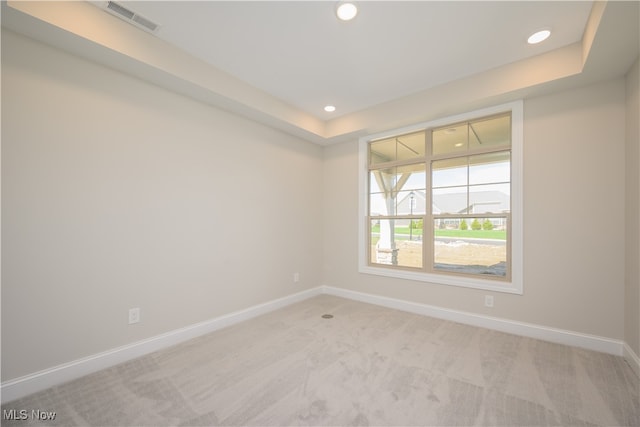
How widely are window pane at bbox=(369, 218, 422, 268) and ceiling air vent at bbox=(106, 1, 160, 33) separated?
11.2 feet

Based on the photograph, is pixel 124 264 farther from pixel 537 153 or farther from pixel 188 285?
pixel 537 153

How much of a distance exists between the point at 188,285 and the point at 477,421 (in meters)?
2.66

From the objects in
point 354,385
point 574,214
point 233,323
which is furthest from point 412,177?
point 233,323

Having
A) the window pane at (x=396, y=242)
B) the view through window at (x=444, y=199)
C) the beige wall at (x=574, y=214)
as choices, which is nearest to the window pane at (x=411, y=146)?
the view through window at (x=444, y=199)

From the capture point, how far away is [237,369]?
2170 mm

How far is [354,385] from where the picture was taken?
1954mm

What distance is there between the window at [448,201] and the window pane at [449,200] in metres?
0.01

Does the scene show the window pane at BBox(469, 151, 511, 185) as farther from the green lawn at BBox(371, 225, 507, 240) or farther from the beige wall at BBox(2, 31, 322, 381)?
the beige wall at BBox(2, 31, 322, 381)

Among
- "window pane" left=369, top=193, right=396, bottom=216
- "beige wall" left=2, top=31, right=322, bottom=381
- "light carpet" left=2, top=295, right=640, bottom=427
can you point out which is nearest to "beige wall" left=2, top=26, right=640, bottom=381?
"beige wall" left=2, top=31, right=322, bottom=381

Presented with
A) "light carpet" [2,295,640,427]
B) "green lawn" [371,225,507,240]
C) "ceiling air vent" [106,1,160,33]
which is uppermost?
"ceiling air vent" [106,1,160,33]

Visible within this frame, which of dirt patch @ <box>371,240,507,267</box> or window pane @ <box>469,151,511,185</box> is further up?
window pane @ <box>469,151,511,185</box>

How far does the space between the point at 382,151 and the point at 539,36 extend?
2.14m

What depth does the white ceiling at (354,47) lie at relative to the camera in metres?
1.93

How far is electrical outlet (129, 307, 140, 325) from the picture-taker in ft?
7.73
